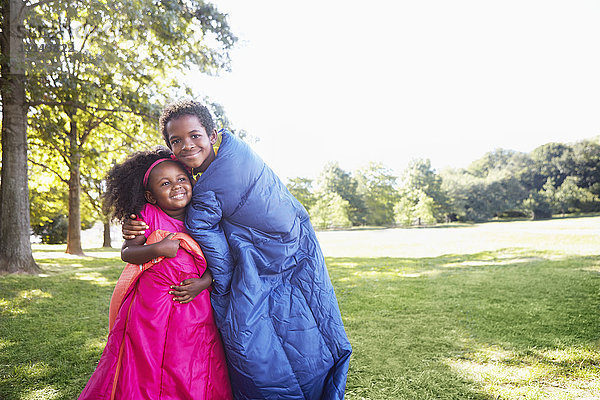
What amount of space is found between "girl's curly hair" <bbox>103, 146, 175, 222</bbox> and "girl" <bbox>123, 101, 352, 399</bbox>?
18cm

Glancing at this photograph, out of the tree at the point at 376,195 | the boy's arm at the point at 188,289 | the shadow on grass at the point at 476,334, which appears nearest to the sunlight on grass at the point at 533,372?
the shadow on grass at the point at 476,334

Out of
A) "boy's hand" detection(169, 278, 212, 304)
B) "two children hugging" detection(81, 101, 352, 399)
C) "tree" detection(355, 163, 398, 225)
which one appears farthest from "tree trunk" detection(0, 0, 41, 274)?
"tree" detection(355, 163, 398, 225)

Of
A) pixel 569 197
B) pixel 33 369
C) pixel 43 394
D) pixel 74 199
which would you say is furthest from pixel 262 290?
pixel 569 197

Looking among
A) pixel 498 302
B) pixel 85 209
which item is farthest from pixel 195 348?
pixel 85 209

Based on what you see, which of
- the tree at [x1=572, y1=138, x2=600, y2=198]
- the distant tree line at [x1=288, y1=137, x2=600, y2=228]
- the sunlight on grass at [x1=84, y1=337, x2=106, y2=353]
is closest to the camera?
the sunlight on grass at [x1=84, y1=337, x2=106, y2=353]

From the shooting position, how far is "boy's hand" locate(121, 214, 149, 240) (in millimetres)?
1983

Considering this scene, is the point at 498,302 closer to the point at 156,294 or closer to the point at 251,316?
the point at 251,316

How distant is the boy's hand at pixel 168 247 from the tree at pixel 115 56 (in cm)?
666

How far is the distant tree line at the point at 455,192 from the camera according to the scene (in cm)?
3697

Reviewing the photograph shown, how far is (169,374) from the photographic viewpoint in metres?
1.94

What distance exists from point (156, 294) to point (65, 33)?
11416mm

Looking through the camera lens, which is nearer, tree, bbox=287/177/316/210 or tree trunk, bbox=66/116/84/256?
tree trunk, bbox=66/116/84/256

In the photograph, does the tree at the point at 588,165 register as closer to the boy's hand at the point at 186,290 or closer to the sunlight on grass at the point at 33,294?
the sunlight on grass at the point at 33,294

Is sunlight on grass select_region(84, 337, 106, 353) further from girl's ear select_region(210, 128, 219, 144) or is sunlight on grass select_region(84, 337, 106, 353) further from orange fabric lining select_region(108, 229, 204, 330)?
girl's ear select_region(210, 128, 219, 144)
